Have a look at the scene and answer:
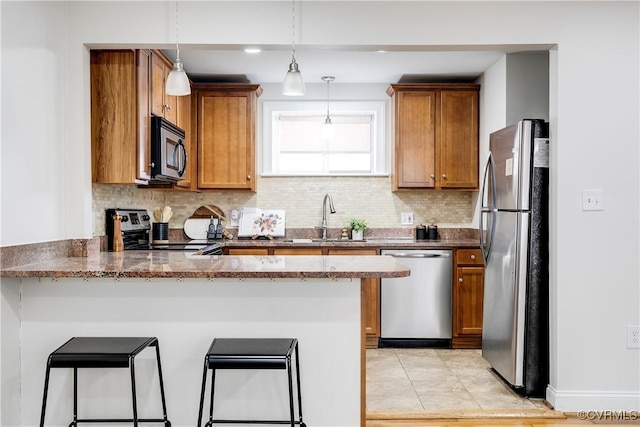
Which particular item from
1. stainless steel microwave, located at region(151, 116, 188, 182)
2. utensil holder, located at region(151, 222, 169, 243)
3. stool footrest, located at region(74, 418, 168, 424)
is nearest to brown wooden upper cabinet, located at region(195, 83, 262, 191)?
utensil holder, located at region(151, 222, 169, 243)

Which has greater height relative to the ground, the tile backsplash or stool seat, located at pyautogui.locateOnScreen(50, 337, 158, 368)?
the tile backsplash

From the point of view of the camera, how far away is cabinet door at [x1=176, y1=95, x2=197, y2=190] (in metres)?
4.38

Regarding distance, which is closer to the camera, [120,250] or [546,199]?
[546,199]

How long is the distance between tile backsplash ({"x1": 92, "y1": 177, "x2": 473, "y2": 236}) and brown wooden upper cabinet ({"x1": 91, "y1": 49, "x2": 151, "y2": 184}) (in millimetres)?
1821

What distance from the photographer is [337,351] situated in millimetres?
2496

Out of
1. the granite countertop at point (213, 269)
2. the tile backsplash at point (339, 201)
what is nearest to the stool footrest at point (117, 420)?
the granite countertop at point (213, 269)

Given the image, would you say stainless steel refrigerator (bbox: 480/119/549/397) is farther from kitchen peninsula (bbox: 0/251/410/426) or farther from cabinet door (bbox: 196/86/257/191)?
cabinet door (bbox: 196/86/257/191)

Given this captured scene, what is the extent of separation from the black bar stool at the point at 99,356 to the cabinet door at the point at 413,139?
2.96 m

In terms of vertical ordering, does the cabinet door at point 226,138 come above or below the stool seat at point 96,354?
above

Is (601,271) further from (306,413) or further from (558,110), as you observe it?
(306,413)

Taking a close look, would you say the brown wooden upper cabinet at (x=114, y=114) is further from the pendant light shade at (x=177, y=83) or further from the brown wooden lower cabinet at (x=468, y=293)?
the brown wooden lower cabinet at (x=468, y=293)

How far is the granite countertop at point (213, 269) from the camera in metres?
2.28

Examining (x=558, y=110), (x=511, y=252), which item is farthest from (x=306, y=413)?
(x=558, y=110)

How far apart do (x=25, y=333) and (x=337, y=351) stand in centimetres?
149
